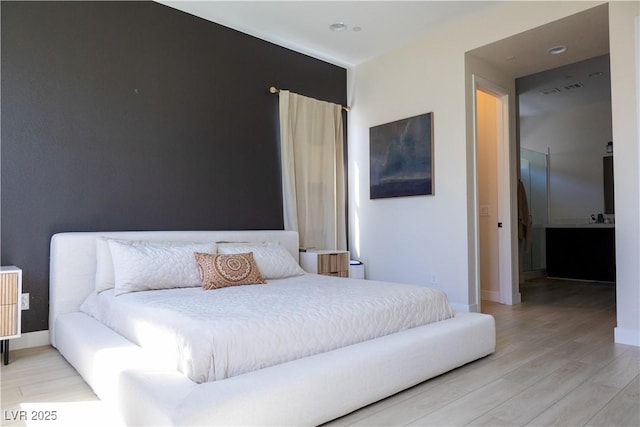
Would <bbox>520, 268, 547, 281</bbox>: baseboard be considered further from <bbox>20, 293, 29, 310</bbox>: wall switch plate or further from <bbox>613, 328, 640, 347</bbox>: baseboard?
<bbox>20, 293, 29, 310</bbox>: wall switch plate

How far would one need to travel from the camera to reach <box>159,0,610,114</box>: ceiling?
3.59 meters

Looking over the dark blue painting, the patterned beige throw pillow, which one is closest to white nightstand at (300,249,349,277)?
the dark blue painting

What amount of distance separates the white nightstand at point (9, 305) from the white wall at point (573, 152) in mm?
7583

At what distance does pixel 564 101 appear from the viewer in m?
6.52

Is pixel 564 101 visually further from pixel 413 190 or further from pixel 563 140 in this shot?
pixel 413 190

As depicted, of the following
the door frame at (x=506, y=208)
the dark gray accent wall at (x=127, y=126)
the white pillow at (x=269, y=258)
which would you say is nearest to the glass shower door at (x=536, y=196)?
the door frame at (x=506, y=208)

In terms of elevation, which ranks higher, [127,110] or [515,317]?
[127,110]

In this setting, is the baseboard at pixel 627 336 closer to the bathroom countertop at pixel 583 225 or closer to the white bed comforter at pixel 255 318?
the white bed comforter at pixel 255 318

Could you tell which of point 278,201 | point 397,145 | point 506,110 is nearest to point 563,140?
point 506,110

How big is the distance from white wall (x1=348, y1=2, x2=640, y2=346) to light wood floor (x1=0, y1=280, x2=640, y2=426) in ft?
2.19

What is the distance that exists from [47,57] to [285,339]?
2783 millimetres

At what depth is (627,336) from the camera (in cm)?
293

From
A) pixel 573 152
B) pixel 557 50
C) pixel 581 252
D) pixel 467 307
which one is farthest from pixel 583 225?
pixel 467 307

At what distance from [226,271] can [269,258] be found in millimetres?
515
